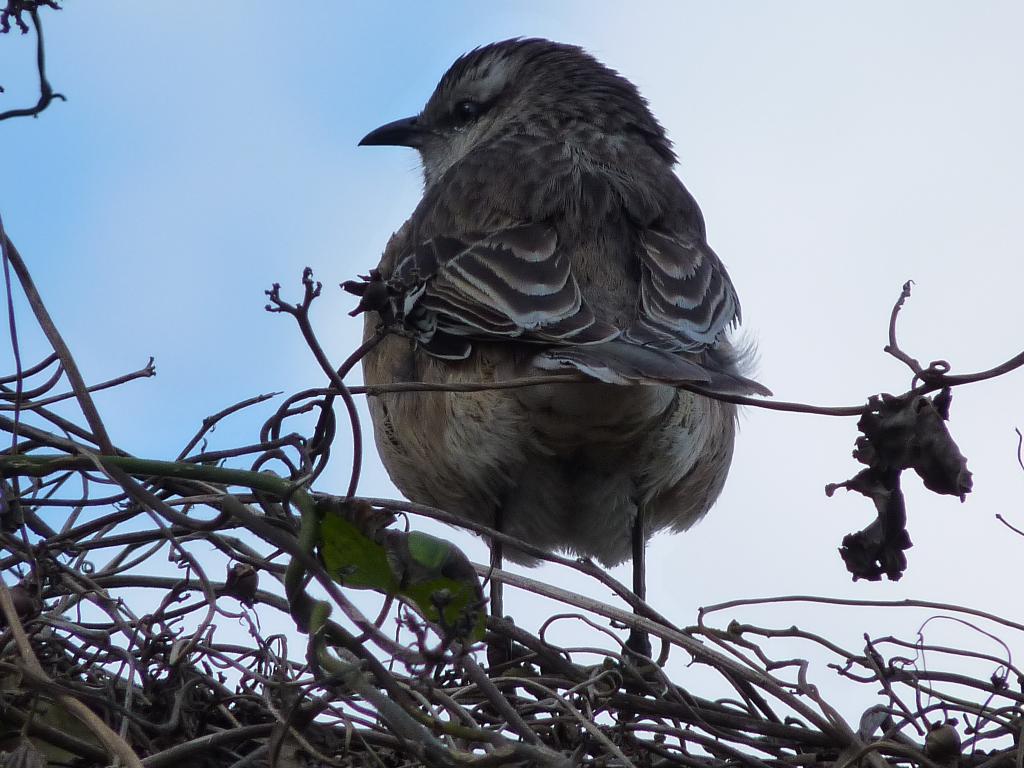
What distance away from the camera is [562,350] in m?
4.84

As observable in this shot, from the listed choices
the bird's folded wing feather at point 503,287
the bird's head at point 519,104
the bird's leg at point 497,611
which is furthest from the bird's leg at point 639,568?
the bird's head at point 519,104

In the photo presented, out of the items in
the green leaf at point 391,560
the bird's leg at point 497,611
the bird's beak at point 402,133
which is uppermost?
the bird's beak at point 402,133

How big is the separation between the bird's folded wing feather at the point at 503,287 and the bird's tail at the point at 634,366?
109 millimetres

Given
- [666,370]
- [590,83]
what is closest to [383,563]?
[666,370]

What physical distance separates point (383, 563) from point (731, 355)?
3.80 metres

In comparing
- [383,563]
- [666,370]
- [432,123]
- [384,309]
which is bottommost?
A: [383,563]

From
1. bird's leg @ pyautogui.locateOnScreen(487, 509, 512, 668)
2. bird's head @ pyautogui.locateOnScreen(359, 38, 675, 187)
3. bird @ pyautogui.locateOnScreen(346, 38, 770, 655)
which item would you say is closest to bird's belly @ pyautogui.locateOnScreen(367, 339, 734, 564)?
bird @ pyautogui.locateOnScreen(346, 38, 770, 655)

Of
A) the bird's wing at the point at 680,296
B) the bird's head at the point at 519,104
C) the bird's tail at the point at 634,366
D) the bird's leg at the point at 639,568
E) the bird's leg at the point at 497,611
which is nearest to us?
the bird's leg at the point at 497,611

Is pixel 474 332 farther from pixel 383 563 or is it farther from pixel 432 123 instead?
pixel 432 123

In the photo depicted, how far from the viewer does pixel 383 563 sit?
2.72 meters

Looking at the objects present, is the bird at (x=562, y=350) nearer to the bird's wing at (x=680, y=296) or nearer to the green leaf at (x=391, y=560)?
the bird's wing at (x=680, y=296)

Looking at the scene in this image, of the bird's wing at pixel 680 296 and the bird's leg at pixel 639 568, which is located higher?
the bird's wing at pixel 680 296

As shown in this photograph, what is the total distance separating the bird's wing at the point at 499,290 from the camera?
5.00 m

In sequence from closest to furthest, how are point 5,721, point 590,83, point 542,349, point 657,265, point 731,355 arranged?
point 5,721 < point 542,349 < point 657,265 < point 731,355 < point 590,83
